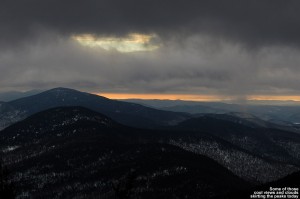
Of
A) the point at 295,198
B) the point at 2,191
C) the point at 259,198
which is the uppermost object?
the point at 2,191

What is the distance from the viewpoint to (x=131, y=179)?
159 feet

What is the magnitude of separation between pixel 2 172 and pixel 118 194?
17.4 metres

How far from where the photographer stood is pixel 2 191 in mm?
55906

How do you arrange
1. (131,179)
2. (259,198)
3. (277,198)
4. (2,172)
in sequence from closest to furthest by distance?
(131,179) < (2,172) < (277,198) < (259,198)

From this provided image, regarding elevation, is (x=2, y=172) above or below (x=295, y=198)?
above

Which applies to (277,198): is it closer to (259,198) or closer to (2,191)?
(259,198)

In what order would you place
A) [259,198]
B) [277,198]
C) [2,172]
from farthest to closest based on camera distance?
[259,198] < [277,198] < [2,172]

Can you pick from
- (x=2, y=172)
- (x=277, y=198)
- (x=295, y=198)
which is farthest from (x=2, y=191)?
(x=295, y=198)

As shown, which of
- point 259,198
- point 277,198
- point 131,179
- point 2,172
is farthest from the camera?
point 259,198

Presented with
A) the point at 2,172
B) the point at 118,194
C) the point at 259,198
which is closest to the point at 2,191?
the point at 2,172

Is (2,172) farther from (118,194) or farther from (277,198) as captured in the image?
(277,198)

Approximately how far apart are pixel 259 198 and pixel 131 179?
124805 mm

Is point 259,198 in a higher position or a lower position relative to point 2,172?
lower

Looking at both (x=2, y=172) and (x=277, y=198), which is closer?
(x=2, y=172)
